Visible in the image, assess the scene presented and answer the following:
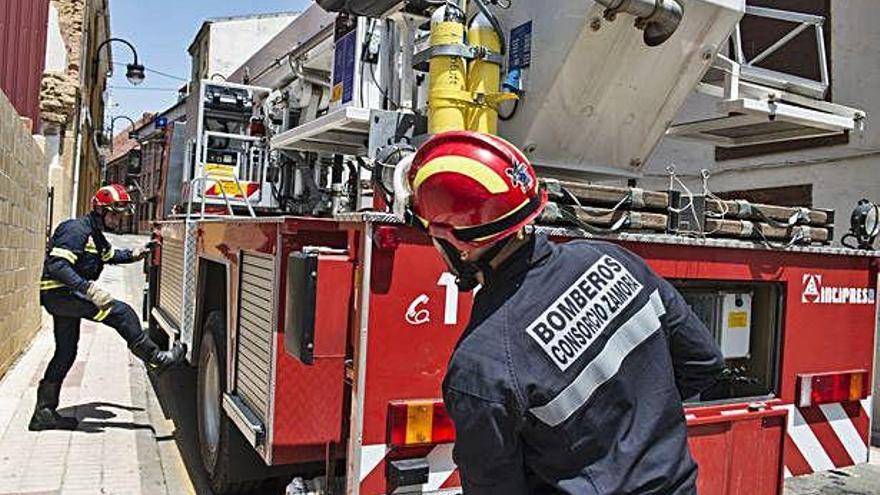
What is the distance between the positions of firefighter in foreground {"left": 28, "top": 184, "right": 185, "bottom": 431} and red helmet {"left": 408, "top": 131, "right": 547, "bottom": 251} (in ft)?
13.4

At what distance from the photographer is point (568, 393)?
1733mm

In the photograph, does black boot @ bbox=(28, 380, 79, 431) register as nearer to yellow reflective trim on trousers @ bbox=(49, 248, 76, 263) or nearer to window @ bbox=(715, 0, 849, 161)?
yellow reflective trim on trousers @ bbox=(49, 248, 76, 263)

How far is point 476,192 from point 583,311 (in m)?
0.37

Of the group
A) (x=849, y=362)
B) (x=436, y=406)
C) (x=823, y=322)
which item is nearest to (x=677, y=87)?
(x=823, y=322)

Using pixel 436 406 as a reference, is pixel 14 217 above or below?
above

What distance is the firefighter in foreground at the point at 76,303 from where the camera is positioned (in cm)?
559

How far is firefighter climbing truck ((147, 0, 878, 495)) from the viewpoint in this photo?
2875 mm

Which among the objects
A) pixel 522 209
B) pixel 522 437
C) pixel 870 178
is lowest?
pixel 522 437

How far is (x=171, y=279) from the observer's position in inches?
265

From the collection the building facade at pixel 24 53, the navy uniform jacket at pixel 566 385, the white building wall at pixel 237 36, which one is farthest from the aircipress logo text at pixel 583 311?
the white building wall at pixel 237 36

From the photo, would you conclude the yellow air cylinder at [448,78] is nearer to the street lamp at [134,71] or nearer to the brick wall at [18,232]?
the brick wall at [18,232]

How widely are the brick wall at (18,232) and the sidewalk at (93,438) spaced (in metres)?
0.42

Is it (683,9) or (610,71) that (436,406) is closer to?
(610,71)

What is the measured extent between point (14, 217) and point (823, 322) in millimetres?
6916
